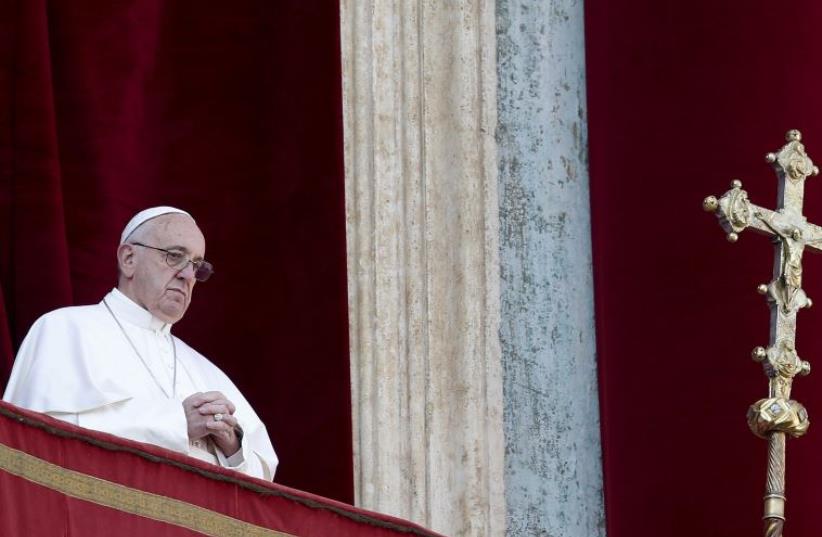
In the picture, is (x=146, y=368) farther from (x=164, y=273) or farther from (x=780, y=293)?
(x=780, y=293)

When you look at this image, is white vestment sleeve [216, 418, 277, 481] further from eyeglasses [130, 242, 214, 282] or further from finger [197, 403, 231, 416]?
eyeglasses [130, 242, 214, 282]

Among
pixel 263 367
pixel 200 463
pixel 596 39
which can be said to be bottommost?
pixel 200 463

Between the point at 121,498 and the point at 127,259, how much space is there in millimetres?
1139

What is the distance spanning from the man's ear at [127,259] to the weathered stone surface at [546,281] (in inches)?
46.9

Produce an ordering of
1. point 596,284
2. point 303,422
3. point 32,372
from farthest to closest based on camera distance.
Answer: point 596,284, point 303,422, point 32,372

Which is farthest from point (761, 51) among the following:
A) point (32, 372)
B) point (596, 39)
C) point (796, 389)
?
point (32, 372)

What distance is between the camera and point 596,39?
7152 mm

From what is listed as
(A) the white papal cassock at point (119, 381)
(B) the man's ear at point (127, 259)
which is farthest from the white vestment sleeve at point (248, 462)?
(B) the man's ear at point (127, 259)

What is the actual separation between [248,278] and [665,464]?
3.83 feet

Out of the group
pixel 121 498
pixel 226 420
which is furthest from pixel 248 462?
pixel 121 498

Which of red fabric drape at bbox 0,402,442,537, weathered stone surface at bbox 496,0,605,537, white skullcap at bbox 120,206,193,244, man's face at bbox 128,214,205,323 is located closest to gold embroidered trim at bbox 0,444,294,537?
red fabric drape at bbox 0,402,442,537

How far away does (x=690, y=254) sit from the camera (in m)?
6.96

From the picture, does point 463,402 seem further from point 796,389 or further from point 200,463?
point 200,463

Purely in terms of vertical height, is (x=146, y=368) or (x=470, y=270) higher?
(x=470, y=270)
